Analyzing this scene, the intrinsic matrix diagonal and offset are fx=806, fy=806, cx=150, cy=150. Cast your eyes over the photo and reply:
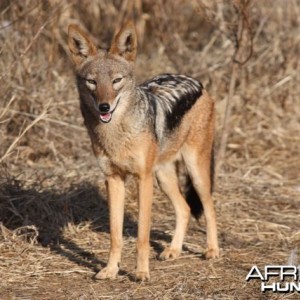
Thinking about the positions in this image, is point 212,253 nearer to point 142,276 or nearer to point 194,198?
point 194,198

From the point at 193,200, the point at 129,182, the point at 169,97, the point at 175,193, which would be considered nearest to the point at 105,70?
the point at 169,97

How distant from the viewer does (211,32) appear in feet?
43.6

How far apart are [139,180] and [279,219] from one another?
2.38m

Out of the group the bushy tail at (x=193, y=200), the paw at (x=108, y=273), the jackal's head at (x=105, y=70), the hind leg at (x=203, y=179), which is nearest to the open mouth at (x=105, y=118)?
the jackal's head at (x=105, y=70)

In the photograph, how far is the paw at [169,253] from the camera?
23.2 feet

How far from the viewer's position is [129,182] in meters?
8.80

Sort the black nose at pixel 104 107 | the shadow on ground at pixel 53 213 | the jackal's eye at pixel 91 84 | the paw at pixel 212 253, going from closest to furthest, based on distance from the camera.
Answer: the black nose at pixel 104 107, the jackal's eye at pixel 91 84, the paw at pixel 212 253, the shadow on ground at pixel 53 213

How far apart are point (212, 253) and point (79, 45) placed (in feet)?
7.05

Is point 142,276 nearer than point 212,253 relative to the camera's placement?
Yes

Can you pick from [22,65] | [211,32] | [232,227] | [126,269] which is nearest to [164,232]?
[232,227]

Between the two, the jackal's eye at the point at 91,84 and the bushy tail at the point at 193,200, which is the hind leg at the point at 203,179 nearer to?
the bushy tail at the point at 193,200

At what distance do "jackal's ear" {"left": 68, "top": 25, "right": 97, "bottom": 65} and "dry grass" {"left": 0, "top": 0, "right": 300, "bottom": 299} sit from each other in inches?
59.7

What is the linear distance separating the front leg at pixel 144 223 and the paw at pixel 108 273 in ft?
0.63

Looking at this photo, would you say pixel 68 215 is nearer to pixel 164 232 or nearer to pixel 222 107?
pixel 164 232
